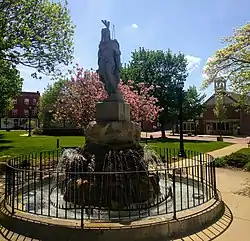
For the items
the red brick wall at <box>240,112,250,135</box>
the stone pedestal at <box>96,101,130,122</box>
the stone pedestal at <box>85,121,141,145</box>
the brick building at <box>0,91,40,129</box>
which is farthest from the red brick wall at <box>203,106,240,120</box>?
the brick building at <box>0,91,40,129</box>

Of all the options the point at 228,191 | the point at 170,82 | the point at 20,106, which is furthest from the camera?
the point at 20,106

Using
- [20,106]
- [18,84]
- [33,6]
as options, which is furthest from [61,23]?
[20,106]

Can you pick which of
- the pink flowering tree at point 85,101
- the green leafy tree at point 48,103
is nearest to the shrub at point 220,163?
the pink flowering tree at point 85,101

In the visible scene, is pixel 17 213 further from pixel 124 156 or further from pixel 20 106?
pixel 20 106

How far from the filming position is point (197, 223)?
19.9ft

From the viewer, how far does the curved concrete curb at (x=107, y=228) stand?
17.5ft

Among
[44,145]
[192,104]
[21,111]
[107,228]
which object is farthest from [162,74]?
[21,111]

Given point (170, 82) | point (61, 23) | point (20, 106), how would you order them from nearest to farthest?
point (61, 23) < point (170, 82) < point (20, 106)

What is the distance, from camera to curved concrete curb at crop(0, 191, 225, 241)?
5328 millimetres

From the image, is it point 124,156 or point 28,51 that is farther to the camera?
point 28,51

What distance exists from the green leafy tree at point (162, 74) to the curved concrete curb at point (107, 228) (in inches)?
1270

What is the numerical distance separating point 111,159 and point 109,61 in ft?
9.69

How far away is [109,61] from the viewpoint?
8812 mm

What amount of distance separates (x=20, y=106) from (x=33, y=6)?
77.8 metres
